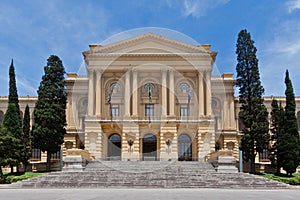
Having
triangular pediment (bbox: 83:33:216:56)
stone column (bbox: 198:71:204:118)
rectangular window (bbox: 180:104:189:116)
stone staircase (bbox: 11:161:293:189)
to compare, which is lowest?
stone staircase (bbox: 11:161:293:189)

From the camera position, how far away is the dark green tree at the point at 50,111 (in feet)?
133

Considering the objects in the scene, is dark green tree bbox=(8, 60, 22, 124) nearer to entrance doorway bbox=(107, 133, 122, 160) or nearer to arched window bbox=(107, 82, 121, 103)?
arched window bbox=(107, 82, 121, 103)

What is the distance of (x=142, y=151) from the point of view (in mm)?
45750

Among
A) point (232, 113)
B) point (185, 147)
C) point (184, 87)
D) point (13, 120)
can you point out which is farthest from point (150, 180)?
point (232, 113)

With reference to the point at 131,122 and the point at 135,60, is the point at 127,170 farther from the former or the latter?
the point at 135,60

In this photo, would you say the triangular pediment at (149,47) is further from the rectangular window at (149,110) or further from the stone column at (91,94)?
the rectangular window at (149,110)

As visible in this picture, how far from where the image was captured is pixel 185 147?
4591cm

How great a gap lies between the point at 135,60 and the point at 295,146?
19558mm

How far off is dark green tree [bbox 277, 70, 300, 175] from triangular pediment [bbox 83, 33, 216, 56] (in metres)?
11.0

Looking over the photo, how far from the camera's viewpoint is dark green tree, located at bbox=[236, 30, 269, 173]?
39.8 meters

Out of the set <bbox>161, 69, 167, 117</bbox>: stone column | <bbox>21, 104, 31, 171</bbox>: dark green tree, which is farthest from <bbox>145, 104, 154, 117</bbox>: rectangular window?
<bbox>21, 104, 31, 171</bbox>: dark green tree

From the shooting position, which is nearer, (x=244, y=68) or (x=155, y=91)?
(x=244, y=68)

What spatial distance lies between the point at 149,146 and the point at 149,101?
5.26 metres
